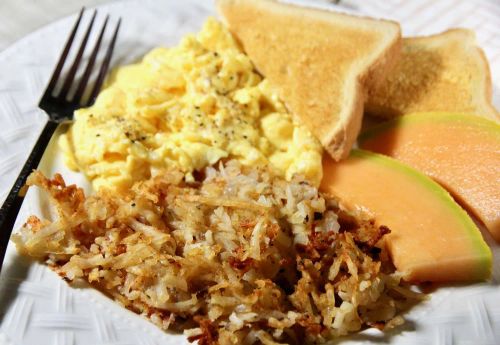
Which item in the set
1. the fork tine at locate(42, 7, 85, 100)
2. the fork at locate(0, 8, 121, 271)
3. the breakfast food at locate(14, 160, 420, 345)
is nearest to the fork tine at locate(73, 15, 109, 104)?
the fork at locate(0, 8, 121, 271)

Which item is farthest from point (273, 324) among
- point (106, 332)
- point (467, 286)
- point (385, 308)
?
point (467, 286)

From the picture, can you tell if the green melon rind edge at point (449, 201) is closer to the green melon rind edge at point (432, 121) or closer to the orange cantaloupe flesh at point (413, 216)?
the orange cantaloupe flesh at point (413, 216)

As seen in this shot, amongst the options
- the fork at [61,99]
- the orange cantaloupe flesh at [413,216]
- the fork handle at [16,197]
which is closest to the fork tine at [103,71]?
the fork at [61,99]

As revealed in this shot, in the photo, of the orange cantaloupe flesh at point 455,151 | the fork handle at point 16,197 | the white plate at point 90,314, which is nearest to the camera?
the white plate at point 90,314

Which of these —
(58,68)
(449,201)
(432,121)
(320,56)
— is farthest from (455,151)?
(58,68)

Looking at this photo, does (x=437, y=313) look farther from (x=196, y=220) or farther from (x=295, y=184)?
(x=196, y=220)
